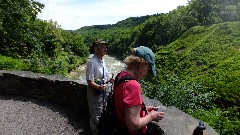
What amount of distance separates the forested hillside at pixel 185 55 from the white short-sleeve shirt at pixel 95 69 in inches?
81.3

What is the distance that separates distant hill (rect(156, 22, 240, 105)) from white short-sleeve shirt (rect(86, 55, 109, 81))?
70.5ft

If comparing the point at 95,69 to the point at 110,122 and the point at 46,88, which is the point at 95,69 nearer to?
the point at 110,122

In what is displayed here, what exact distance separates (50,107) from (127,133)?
16.8 feet

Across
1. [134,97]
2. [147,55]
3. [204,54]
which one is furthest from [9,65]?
[204,54]

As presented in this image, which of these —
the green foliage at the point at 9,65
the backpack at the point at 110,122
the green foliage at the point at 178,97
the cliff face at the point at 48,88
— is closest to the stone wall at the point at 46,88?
the cliff face at the point at 48,88

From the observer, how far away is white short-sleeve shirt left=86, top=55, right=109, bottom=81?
5.13 meters

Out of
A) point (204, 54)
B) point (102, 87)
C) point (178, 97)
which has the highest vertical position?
point (102, 87)

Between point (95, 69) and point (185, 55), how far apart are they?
37.6 m

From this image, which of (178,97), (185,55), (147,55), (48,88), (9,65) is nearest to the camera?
(147,55)

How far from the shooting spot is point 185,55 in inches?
1640

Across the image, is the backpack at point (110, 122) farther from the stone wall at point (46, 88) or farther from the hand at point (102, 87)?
the stone wall at point (46, 88)

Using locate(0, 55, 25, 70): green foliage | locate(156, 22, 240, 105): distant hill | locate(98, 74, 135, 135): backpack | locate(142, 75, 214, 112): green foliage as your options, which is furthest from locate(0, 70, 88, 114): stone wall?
locate(156, 22, 240, 105): distant hill

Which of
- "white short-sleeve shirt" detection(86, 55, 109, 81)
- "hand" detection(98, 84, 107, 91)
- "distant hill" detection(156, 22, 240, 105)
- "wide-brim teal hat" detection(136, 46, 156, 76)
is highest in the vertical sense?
"wide-brim teal hat" detection(136, 46, 156, 76)

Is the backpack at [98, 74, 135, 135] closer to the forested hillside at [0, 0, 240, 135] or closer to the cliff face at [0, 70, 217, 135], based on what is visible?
the cliff face at [0, 70, 217, 135]
